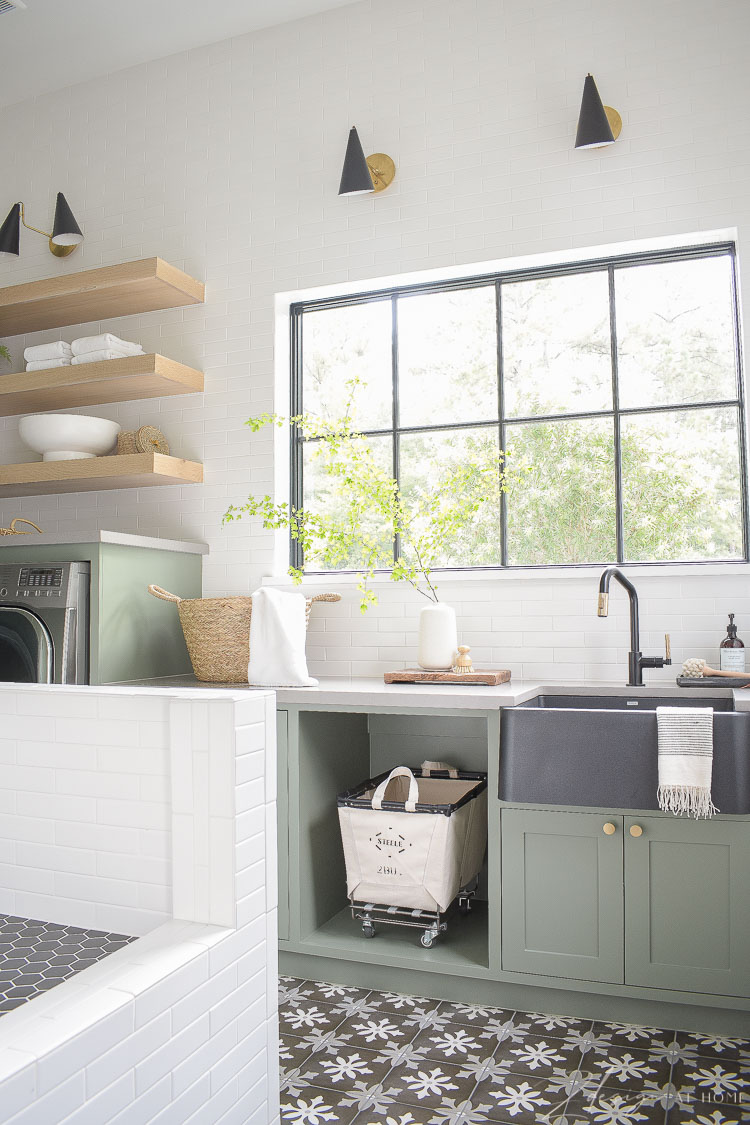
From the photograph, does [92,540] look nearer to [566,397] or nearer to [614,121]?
[566,397]

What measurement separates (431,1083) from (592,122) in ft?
9.73

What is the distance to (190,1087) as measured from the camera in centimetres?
122

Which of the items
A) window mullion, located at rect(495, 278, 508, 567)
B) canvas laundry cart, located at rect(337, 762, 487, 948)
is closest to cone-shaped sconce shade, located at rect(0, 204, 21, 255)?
window mullion, located at rect(495, 278, 508, 567)

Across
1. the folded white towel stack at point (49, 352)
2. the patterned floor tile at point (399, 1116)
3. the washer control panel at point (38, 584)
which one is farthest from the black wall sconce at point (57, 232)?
the patterned floor tile at point (399, 1116)

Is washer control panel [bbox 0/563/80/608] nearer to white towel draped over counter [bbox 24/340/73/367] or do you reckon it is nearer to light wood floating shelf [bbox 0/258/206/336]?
white towel draped over counter [bbox 24/340/73/367]

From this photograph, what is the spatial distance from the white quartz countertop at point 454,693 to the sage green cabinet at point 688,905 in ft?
1.21

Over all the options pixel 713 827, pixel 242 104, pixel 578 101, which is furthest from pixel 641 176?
pixel 713 827

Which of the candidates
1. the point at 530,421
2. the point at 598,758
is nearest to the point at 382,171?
the point at 530,421

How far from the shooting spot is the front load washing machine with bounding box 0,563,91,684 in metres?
3.07

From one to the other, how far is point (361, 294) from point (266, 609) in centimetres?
152

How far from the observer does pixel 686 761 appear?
221 centimetres

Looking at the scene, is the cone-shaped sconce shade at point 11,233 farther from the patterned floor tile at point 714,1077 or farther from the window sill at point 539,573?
the patterned floor tile at point 714,1077

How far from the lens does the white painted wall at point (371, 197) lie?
3082 mm

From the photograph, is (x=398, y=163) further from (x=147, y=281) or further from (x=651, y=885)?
(x=651, y=885)
